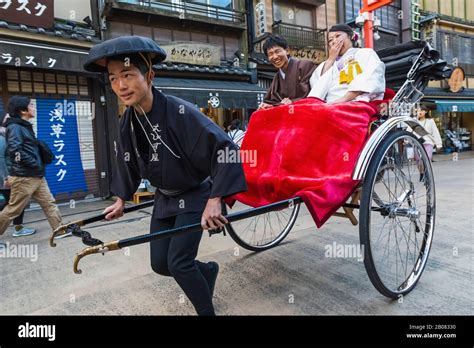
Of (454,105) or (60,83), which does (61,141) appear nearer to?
(60,83)

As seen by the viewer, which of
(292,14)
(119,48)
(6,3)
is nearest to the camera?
(119,48)

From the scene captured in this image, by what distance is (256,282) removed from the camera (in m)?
2.79

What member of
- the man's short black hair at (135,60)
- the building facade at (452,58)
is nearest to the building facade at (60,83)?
the man's short black hair at (135,60)

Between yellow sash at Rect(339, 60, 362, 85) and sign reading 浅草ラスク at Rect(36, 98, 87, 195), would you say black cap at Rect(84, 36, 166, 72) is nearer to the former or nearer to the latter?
yellow sash at Rect(339, 60, 362, 85)

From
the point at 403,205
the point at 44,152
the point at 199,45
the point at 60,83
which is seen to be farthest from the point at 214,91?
the point at 403,205

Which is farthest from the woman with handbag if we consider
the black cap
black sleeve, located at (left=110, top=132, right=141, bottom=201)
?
the black cap

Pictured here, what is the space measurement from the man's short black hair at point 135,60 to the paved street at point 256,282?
1662 millimetres

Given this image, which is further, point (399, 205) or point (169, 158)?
point (399, 205)

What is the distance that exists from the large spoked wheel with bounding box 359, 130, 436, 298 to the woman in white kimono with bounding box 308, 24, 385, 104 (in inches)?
19.1

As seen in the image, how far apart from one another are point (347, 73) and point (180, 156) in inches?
70.7

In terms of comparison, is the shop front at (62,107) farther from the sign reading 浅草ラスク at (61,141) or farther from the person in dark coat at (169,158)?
the person in dark coat at (169,158)

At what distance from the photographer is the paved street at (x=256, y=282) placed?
Result: 2361 mm
